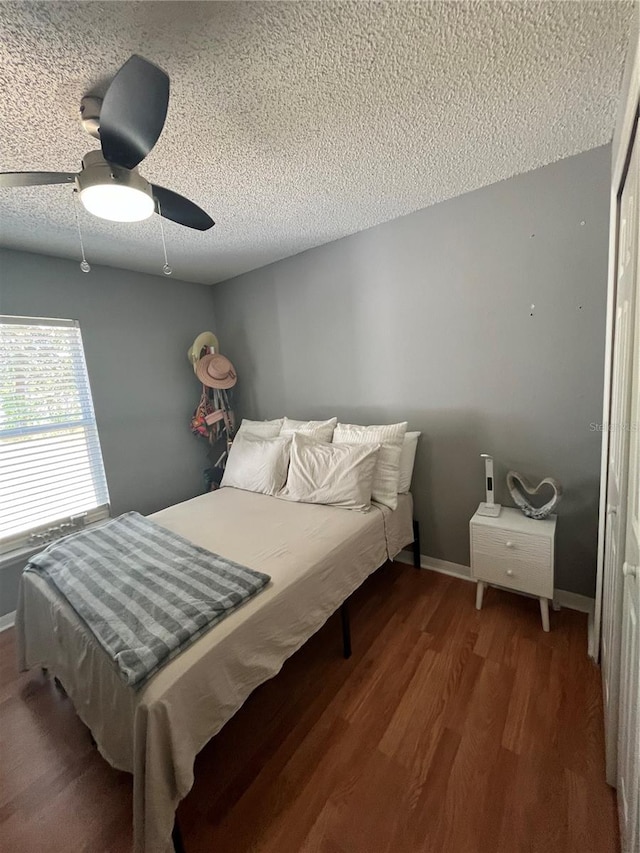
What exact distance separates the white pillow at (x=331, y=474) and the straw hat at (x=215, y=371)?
1218 mm

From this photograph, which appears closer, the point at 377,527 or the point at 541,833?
the point at 541,833

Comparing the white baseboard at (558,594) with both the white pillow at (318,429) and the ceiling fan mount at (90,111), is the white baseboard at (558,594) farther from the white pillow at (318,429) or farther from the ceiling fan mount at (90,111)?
the ceiling fan mount at (90,111)

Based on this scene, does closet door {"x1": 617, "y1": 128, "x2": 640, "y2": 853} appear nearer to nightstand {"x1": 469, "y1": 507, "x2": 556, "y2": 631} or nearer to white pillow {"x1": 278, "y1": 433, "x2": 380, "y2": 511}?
nightstand {"x1": 469, "y1": 507, "x2": 556, "y2": 631}

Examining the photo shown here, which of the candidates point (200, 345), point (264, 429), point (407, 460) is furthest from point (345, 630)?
point (200, 345)

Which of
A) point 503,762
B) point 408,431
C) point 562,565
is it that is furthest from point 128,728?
point 562,565

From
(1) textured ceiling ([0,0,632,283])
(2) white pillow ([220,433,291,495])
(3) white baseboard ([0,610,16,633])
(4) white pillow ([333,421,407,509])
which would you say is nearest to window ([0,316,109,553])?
(3) white baseboard ([0,610,16,633])

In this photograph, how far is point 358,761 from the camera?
1.26 m

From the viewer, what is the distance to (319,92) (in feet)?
3.88

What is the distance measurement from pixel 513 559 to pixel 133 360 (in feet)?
10.3

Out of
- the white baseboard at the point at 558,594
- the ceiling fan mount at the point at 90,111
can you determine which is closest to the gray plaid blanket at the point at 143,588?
the white baseboard at the point at 558,594

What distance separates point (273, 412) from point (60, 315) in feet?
5.85

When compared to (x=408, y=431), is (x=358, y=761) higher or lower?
lower

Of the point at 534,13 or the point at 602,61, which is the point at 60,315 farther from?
the point at 602,61

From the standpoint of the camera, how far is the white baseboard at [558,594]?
173 centimetres
